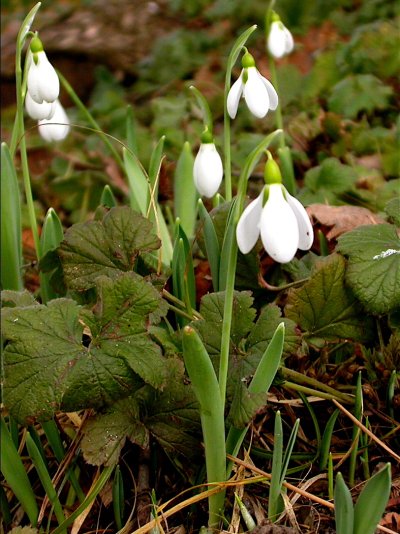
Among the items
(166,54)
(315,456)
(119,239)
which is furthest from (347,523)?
(166,54)

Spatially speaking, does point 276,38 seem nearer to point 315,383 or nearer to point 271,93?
point 271,93

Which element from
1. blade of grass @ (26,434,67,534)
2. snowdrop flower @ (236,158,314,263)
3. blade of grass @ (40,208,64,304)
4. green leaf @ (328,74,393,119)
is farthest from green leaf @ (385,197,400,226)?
green leaf @ (328,74,393,119)

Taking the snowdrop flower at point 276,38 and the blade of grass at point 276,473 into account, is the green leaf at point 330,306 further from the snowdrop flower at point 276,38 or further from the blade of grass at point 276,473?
the snowdrop flower at point 276,38

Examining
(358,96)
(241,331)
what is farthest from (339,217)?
(358,96)

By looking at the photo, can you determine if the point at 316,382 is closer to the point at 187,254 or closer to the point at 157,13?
the point at 187,254

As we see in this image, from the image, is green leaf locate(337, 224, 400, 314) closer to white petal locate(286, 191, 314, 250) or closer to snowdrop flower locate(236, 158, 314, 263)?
white petal locate(286, 191, 314, 250)
